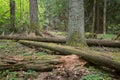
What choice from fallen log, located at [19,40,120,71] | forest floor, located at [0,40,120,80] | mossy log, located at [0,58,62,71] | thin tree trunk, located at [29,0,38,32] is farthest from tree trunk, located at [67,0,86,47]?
thin tree trunk, located at [29,0,38,32]

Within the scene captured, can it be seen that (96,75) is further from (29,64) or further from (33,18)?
(33,18)

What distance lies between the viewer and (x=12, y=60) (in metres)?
7.14

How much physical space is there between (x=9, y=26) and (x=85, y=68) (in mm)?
Answer: 15919

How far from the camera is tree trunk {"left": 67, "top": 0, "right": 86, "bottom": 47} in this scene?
861cm

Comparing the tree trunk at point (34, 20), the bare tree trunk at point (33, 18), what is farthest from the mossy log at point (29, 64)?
the bare tree trunk at point (33, 18)

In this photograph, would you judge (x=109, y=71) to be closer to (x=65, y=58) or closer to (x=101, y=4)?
(x=65, y=58)

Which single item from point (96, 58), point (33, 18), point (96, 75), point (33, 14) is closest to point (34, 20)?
point (33, 18)

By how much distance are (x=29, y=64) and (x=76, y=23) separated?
8.92 ft

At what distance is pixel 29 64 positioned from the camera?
22.9ft

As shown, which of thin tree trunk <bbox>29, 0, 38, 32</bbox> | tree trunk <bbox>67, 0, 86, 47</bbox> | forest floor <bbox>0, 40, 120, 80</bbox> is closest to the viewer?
forest floor <bbox>0, 40, 120, 80</bbox>

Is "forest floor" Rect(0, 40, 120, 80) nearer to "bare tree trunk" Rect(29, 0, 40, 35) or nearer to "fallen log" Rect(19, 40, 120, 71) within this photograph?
"fallen log" Rect(19, 40, 120, 71)

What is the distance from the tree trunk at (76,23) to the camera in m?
8.61

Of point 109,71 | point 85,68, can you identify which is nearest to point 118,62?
point 109,71

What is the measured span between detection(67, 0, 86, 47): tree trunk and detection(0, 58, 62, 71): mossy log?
200 centimetres
